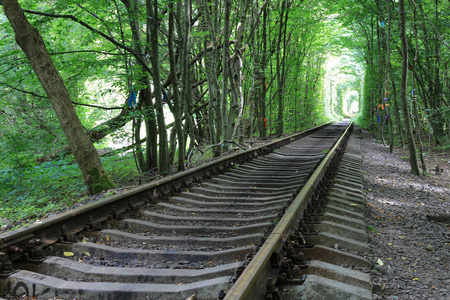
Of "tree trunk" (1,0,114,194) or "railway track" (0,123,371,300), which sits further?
"tree trunk" (1,0,114,194)

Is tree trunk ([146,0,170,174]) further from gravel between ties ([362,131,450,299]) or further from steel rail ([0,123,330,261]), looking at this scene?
gravel between ties ([362,131,450,299])

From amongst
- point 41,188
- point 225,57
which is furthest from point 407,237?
point 41,188

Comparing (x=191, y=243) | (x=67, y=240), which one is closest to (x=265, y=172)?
(x=191, y=243)

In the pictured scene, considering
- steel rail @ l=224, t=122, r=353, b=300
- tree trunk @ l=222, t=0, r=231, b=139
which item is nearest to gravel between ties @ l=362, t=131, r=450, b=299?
steel rail @ l=224, t=122, r=353, b=300

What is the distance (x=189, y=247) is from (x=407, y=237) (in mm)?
2435

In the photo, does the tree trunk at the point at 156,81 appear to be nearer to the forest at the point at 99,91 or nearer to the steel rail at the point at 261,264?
the forest at the point at 99,91

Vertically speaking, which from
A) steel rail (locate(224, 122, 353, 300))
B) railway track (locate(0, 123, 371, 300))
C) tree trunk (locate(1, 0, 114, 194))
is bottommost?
railway track (locate(0, 123, 371, 300))

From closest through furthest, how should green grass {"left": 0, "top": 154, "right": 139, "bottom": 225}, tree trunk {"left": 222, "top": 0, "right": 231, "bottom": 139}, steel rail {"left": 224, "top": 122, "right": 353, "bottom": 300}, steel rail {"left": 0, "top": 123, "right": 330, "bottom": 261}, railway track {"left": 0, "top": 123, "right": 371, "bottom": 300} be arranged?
1. steel rail {"left": 224, "top": 122, "right": 353, "bottom": 300}
2. railway track {"left": 0, "top": 123, "right": 371, "bottom": 300}
3. steel rail {"left": 0, "top": 123, "right": 330, "bottom": 261}
4. green grass {"left": 0, "top": 154, "right": 139, "bottom": 225}
5. tree trunk {"left": 222, "top": 0, "right": 231, "bottom": 139}

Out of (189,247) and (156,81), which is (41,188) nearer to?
(156,81)

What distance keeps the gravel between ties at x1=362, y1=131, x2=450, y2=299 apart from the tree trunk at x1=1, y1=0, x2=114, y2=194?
172 inches

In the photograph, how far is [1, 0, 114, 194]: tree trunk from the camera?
568 centimetres

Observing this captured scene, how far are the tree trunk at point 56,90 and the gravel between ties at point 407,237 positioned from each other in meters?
4.36

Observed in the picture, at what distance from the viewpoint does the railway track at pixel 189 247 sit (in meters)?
2.28

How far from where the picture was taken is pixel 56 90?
5.87m
